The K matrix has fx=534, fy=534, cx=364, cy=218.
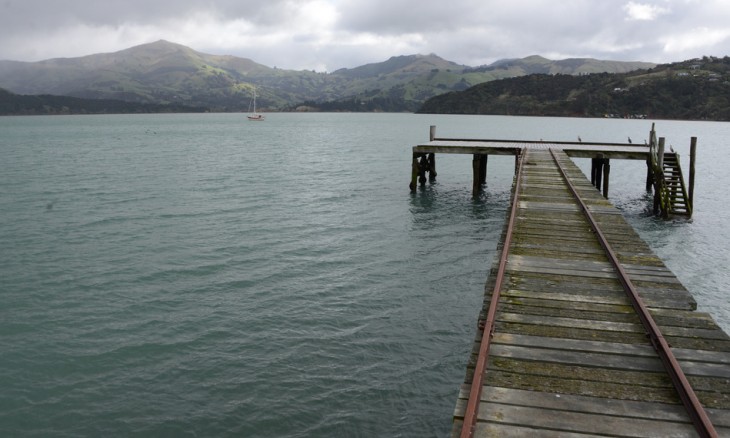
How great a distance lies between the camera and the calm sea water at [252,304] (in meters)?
9.80

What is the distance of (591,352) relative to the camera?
6.58 metres

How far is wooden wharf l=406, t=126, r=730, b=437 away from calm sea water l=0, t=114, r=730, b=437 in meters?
2.96

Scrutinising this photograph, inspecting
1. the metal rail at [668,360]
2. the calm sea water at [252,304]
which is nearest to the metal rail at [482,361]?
the metal rail at [668,360]

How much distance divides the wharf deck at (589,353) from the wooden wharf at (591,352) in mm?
14

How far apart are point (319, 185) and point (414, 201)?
9209 millimetres

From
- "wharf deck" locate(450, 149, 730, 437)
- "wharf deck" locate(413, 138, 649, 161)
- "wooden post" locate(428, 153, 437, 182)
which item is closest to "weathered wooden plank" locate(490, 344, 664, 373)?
"wharf deck" locate(450, 149, 730, 437)

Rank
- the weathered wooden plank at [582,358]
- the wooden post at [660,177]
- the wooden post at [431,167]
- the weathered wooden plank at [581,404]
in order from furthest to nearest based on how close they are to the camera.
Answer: the wooden post at [431,167], the wooden post at [660,177], the weathered wooden plank at [582,358], the weathered wooden plank at [581,404]

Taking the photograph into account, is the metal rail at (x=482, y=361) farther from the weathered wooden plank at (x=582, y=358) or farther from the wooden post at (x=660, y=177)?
the wooden post at (x=660, y=177)

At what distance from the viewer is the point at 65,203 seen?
29922 millimetres

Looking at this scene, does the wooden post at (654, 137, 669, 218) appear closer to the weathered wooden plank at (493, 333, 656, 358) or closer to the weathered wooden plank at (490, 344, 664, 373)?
the weathered wooden plank at (493, 333, 656, 358)

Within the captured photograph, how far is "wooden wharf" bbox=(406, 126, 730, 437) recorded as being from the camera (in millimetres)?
5133

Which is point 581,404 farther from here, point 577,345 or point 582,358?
point 577,345

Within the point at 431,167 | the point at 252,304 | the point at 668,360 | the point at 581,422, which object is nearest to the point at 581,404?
the point at 581,422

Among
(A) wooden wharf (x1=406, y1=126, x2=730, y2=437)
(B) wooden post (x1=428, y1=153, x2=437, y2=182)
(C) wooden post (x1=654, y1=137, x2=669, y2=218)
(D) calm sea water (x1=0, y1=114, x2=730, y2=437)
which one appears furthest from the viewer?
(B) wooden post (x1=428, y1=153, x2=437, y2=182)
